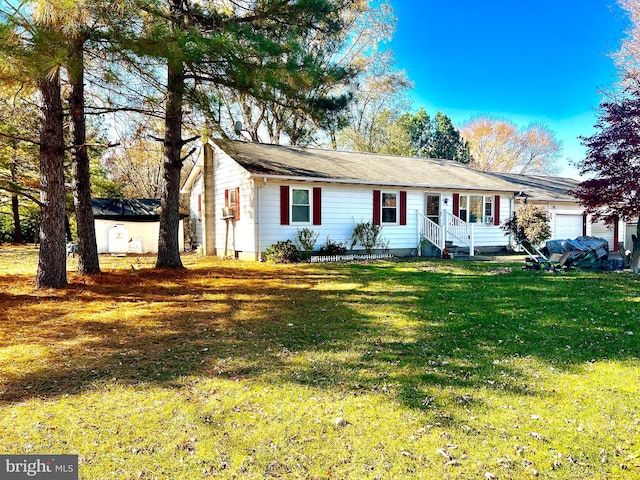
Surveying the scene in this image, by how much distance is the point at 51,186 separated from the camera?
7.62 m

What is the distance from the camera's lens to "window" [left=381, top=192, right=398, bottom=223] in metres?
15.1

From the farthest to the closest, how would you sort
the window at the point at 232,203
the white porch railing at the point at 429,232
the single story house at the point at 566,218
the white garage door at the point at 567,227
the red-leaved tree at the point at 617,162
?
1. the white garage door at the point at 567,227
2. the single story house at the point at 566,218
3. the white porch railing at the point at 429,232
4. the window at the point at 232,203
5. the red-leaved tree at the point at 617,162

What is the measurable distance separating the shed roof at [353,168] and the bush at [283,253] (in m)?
2.11

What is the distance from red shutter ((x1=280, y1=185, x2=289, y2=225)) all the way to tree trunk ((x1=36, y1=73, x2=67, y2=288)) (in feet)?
21.3

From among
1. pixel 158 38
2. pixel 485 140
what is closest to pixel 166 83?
pixel 158 38

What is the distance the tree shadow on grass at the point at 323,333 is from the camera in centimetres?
370

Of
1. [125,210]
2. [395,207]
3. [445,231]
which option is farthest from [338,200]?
[125,210]

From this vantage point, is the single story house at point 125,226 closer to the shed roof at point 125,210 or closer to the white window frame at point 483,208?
the shed roof at point 125,210

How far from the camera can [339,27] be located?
10.3 metres

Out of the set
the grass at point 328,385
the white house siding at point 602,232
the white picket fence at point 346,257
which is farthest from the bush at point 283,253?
the white house siding at point 602,232

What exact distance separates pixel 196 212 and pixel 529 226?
13.3 metres

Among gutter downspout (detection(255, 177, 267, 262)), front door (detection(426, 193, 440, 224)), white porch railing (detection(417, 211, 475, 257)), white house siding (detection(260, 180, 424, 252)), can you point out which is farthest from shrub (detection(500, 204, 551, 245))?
gutter downspout (detection(255, 177, 267, 262))

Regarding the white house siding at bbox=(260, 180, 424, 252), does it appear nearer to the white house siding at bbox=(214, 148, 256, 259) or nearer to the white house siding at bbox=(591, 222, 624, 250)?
the white house siding at bbox=(214, 148, 256, 259)

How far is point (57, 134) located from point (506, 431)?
27.7 feet
